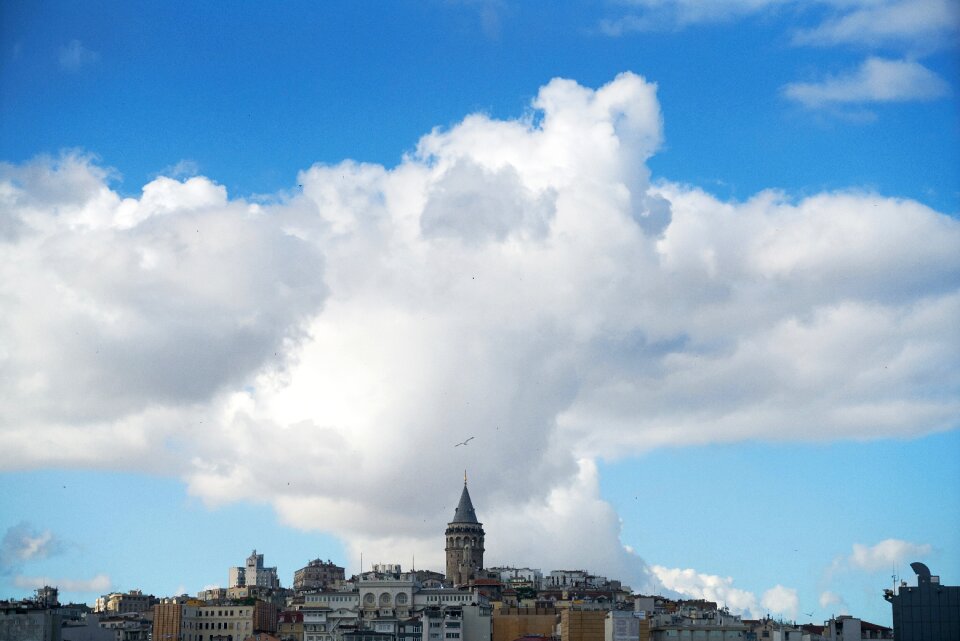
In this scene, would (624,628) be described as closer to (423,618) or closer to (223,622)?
(423,618)

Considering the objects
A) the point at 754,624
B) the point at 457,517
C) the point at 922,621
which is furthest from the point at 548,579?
the point at 922,621

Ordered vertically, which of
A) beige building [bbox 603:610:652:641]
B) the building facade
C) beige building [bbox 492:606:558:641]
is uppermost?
the building facade

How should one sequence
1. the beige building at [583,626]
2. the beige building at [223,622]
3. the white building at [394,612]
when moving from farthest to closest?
the beige building at [223,622] → the white building at [394,612] → the beige building at [583,626]

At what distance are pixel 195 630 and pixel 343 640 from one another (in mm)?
15662

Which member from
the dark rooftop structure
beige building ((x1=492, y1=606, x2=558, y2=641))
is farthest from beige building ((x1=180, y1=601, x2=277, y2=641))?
the dark rooftop structure

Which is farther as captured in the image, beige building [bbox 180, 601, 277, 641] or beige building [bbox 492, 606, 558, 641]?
→ beige building [bbox 180, 601, 277, 641]

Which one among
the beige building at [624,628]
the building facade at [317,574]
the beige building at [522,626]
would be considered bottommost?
the beige building at [624,628]

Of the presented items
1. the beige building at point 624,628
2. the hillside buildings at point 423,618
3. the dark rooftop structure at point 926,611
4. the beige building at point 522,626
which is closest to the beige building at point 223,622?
the hillside buildings at point 423,618

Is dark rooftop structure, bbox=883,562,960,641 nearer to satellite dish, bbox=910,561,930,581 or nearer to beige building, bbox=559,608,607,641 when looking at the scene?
satellite dish, bbox=910,561,930,581

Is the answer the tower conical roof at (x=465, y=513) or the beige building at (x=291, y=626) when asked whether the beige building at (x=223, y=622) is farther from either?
the tower conical roof at (x=465, y=513)

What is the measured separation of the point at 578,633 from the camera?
107250mm

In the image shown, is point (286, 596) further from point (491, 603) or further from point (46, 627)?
point (46, 627)

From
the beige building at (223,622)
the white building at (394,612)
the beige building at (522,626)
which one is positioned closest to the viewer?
the white building at (394,612)

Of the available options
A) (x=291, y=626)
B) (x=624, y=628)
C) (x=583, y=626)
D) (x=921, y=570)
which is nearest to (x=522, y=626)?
(x=583, y=626)
